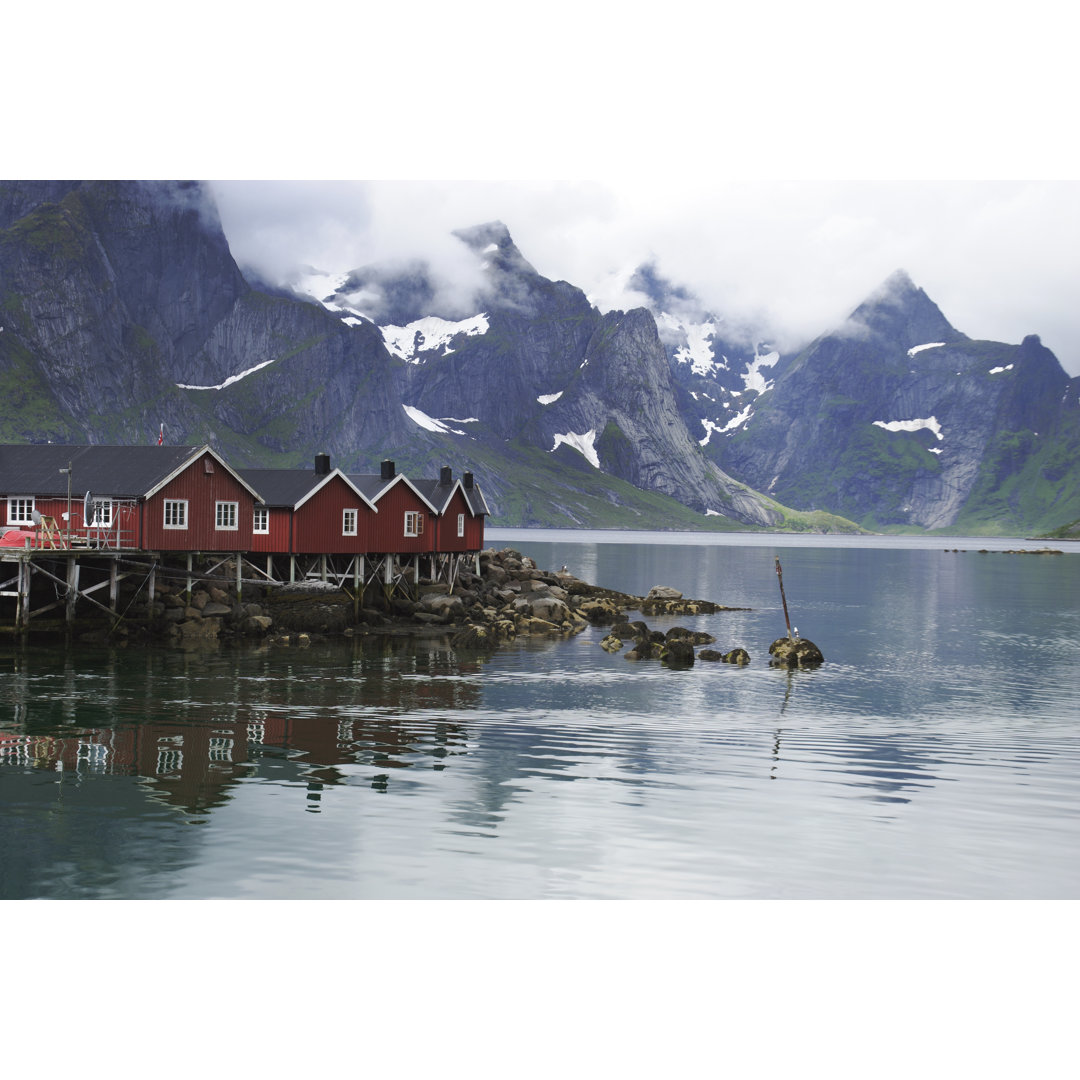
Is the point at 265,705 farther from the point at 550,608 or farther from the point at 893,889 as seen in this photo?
the point at 550,608

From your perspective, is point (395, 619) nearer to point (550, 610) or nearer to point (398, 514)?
point (398, 514)

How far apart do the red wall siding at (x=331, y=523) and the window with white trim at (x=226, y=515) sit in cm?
401

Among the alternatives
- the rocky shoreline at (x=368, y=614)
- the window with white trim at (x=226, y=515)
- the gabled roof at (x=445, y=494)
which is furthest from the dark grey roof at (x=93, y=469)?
the gabled roof at (x=445, y=494)

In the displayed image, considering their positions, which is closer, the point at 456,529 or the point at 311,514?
the point at 311,514

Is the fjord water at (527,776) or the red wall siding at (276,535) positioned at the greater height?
the red wall siding at (276,535)

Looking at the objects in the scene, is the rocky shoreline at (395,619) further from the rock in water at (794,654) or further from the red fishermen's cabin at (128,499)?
the red fishermen's cabin at (128,499)

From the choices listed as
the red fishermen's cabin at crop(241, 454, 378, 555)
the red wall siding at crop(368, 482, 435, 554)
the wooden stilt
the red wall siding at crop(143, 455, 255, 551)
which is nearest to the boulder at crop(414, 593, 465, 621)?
the red wall siding at crop(368, 482, 435, 554)

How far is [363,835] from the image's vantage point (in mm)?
20234

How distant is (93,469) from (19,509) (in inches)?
162

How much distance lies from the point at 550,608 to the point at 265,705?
30.3 m

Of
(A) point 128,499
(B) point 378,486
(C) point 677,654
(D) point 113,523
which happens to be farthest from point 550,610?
(D) point 113,523

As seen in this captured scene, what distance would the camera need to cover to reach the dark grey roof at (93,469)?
168 feet


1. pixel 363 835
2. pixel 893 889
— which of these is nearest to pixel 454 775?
pixel 363 835

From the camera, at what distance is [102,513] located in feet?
166
